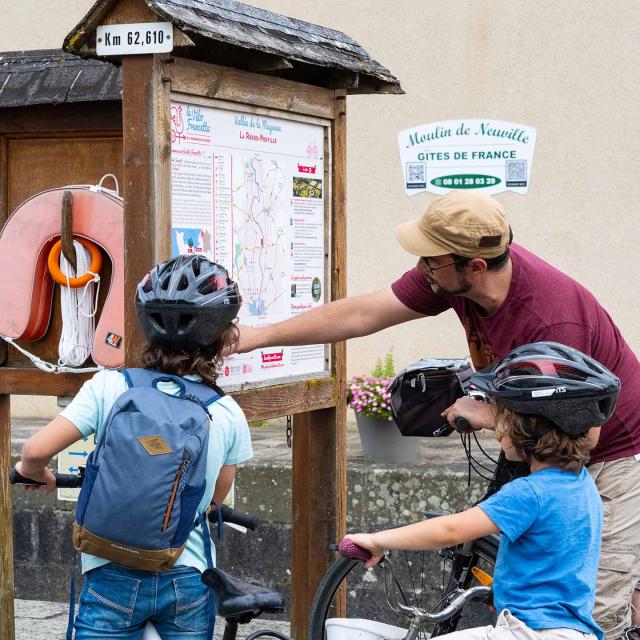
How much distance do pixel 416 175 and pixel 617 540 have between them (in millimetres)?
4895

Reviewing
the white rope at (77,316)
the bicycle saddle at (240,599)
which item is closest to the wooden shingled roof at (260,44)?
the white rope at (77,316)

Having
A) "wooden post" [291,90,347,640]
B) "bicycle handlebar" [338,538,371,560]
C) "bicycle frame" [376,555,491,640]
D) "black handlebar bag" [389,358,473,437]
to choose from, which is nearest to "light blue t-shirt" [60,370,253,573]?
"bicycle handlebar" [338,538,371,560]

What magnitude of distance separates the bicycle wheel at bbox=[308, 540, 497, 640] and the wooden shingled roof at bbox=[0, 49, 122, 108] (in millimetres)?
1779

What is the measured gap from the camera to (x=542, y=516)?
Result: 9.36 feet

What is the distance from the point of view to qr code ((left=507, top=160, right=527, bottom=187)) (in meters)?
7.91

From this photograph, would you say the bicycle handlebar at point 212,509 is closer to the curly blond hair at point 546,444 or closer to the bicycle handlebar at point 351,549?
the bicycle handlebar at point 351,549

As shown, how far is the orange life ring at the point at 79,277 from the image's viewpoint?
13.4ft

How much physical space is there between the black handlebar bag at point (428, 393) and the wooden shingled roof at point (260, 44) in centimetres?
106

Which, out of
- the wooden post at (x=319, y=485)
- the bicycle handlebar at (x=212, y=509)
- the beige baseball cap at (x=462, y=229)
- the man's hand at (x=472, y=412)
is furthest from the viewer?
the wooden post at (x=319, y=485)

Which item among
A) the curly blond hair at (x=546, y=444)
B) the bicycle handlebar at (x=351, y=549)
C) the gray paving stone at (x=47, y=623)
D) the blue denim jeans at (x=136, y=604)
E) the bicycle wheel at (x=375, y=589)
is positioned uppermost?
the curly blond hair at (x=546, y=444)

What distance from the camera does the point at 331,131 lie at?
4523 mm

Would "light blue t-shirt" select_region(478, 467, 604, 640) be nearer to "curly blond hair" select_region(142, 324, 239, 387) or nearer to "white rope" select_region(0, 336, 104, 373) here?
"curly blond hair" select_region(142, 324, 239, 387)

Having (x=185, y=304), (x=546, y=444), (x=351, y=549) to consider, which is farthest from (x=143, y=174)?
(x=546, y=444)

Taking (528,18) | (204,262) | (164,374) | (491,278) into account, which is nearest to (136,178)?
(204,262)
